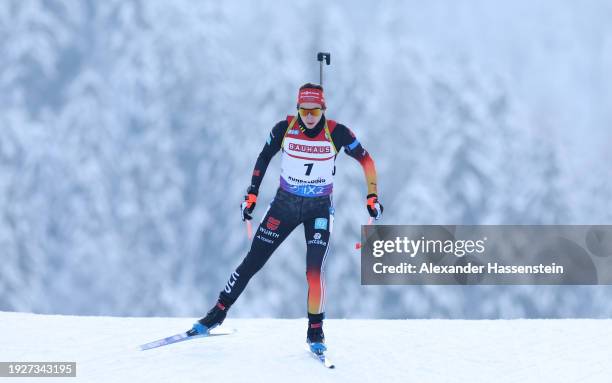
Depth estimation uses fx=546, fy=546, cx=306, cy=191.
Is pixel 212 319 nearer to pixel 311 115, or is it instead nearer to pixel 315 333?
pixel 315 333

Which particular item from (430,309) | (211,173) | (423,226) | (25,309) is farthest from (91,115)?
(430,309)

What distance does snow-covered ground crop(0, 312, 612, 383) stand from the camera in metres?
3.36

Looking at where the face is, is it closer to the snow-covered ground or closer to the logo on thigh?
the logo on thigh

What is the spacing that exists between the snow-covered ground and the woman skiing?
34 centimetres


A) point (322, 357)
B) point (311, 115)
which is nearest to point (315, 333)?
point (322, 357)

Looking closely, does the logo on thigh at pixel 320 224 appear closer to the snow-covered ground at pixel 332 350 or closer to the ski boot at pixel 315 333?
the ski boot at pixel 315 333

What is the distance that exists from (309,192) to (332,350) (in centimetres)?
114

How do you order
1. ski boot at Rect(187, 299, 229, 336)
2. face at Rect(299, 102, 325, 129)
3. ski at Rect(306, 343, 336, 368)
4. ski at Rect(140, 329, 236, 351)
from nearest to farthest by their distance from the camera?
ski at Rect(306, 343, 336, 368), face at Rect(299, 102, 325, 129), ski at Rect(140, 329, 236, 351), ski boot at Rect(187, 299, 229, 336)

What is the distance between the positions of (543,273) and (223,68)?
412 centimetres

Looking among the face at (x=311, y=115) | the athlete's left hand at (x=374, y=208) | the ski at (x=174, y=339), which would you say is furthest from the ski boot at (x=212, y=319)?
the face at (x=311, y=115)

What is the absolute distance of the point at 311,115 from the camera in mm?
3699

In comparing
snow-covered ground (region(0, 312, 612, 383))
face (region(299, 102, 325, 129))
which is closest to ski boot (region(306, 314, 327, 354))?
snow-covered ground (region(0, 312, 612, 383))

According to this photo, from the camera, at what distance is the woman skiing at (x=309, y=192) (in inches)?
147

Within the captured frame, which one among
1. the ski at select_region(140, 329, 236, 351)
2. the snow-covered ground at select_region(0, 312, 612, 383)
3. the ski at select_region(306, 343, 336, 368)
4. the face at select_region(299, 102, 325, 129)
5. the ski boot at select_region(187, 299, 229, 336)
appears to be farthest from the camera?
the ski boot at select_region(187, 299, 229, 336)
